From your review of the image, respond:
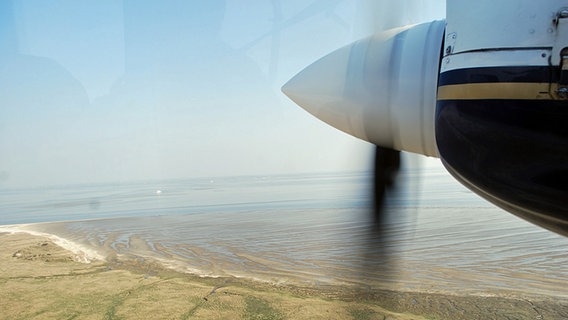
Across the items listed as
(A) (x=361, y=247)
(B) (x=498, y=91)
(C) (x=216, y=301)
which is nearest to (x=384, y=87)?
(B) (x=498, y=91)

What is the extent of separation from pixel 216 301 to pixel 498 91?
6.69m

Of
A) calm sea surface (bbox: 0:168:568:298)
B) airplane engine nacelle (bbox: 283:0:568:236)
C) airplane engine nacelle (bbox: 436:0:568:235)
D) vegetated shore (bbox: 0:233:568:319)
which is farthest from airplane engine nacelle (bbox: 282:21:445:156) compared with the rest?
vegetated shore (bbox: 0:233:568:319)

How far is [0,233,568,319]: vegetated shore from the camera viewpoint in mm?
6988

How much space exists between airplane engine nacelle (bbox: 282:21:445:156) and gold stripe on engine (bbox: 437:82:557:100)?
57 cm

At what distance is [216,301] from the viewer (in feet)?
25.3

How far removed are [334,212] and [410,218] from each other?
192 inches

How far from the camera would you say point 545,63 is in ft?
6.47

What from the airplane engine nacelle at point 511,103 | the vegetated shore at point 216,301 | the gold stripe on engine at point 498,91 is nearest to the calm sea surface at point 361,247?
the vegetated shore at point 216,301

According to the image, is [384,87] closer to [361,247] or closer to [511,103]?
[511,103]

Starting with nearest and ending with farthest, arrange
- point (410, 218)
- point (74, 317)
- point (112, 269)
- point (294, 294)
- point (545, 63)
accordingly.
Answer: point (545, 63) → point (74, 317) → point (294, 294) → point (112, 269) → point (410, 218)

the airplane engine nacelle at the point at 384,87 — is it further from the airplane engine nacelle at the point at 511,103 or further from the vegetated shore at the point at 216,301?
the vegetated shore at the point at 216,301

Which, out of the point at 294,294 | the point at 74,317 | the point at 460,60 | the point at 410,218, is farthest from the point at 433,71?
the point at 410,218

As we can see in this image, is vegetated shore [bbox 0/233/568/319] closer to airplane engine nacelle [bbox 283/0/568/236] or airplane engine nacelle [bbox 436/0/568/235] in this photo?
airplane engine nacelle [bbox 283/0/568/236]

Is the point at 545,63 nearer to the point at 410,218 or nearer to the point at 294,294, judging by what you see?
the point at 294,294
